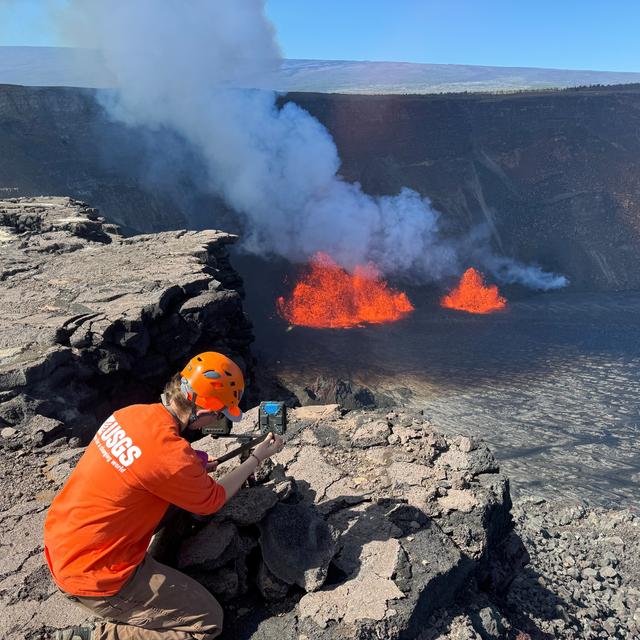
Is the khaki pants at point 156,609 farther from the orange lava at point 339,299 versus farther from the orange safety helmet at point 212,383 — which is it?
the orange lava at point 339,299

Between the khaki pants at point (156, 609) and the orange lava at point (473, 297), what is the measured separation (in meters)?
20.9

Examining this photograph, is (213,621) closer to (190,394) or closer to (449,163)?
(190,394)

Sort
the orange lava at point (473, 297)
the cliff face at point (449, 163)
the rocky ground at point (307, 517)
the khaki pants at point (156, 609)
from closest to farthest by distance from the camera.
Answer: the khaki pants at point (156, 609)
the rocky ground at point (307, 517)
the orange lava at point (473, 297)
the cliff face at point (449, 163)

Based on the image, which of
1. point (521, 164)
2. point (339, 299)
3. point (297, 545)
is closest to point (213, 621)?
point (297, 545)

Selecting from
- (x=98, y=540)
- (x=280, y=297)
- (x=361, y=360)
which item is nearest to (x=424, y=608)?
(x=98, y=540)

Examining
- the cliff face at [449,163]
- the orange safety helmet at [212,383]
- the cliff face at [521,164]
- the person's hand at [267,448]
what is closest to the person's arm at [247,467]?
the person's hand at [267,448]

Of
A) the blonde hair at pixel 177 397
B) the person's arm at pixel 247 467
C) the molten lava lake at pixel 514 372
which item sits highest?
the blonde hair at pixel 177 397

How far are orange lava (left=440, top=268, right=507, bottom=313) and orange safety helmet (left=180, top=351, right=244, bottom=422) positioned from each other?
68.0 ft

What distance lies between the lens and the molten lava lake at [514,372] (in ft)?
36.9

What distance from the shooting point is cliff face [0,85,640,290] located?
2419 centimetres

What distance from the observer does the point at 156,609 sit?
2994mm

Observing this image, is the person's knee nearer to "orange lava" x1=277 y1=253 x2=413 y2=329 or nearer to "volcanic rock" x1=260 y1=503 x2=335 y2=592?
"volcanic rock" x1=260 y1=503 x2=335 y2=592

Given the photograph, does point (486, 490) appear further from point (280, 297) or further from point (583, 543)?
point (280, 297)

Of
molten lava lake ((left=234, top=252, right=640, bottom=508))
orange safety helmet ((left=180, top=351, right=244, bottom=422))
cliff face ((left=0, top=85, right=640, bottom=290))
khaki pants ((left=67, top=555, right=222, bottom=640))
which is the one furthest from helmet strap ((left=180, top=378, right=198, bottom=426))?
cliff face ((left=0, top=85, right=640, bottom=290))
